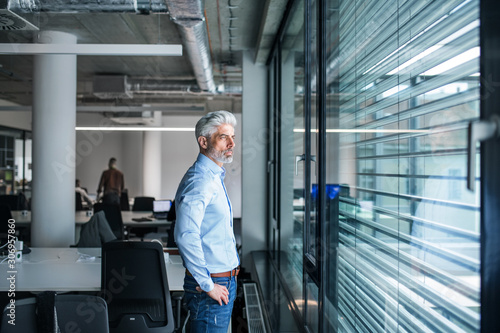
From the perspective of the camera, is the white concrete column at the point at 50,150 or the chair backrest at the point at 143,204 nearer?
the white concrete column at the point at 50,150

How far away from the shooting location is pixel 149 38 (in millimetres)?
6484

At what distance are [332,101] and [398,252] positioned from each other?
109 cm

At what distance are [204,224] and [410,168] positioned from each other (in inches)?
43.6

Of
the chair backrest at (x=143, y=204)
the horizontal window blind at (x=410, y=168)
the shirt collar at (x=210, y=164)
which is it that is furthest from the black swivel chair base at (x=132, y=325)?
the chair backrest at (x=143, y=204)

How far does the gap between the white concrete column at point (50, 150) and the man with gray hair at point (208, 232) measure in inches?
161

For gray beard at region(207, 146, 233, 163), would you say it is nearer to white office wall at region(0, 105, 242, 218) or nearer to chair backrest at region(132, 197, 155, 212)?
chair backrest at region(132, 197, 155, 212)

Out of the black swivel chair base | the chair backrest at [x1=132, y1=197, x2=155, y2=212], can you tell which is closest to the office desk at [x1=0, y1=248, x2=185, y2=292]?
the black swivel chair base

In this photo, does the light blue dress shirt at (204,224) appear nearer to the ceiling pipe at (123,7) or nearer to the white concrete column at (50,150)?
the ceiling pipe at (123,7)

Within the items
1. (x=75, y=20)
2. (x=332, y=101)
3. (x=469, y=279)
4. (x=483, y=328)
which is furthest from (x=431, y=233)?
(x=75, y=20)

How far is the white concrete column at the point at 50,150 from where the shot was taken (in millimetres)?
5652

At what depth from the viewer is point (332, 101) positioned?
230cm

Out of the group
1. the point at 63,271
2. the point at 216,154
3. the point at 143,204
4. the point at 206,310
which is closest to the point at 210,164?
the point at 216,154

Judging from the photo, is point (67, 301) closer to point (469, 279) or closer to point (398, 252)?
point (398, 252)

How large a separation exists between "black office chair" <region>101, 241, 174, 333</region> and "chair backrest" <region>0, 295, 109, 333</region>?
2.91ft
